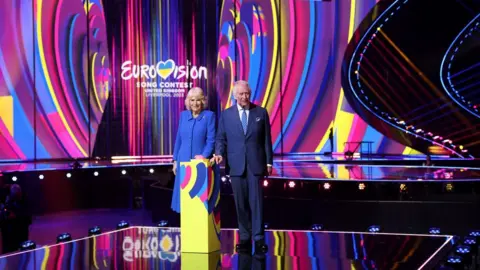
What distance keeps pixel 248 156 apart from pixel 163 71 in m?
8.41

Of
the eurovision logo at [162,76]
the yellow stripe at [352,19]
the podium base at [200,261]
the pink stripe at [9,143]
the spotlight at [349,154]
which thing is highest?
Answer: the yellow stripe at [352,19]

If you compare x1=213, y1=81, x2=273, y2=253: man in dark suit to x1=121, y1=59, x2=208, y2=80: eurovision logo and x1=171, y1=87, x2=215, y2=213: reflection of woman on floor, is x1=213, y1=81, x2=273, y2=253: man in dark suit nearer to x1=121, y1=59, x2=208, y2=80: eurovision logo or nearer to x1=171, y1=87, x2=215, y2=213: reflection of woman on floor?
x1=171, y1=87, x2=215, y2=213: reflection of woman on floor

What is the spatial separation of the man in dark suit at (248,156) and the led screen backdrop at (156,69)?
805cm

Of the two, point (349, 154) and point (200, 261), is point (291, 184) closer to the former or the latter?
point (200, 261)

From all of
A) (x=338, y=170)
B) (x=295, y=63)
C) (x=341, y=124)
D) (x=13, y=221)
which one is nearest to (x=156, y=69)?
(x=295, y=63)

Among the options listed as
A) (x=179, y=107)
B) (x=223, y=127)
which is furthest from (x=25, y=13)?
(x=223, y=127)

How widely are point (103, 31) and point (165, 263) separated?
8803 mm

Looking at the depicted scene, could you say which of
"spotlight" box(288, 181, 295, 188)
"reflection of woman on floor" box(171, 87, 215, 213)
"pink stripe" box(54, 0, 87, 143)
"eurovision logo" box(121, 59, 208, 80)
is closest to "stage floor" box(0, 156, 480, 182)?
"spotlight" box(288, 181, 295, 188)

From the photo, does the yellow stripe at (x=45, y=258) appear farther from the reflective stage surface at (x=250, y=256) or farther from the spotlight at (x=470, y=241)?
the spotlight at (x=470, y=241)

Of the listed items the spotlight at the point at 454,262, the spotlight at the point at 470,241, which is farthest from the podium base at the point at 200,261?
the spotlight at the point at 470,241

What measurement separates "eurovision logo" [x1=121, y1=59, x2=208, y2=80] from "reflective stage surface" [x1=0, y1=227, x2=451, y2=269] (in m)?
7.58

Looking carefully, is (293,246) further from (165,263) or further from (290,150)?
(290,150)

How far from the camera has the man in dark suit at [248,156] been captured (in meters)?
4.52

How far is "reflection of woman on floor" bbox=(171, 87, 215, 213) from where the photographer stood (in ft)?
16.7
